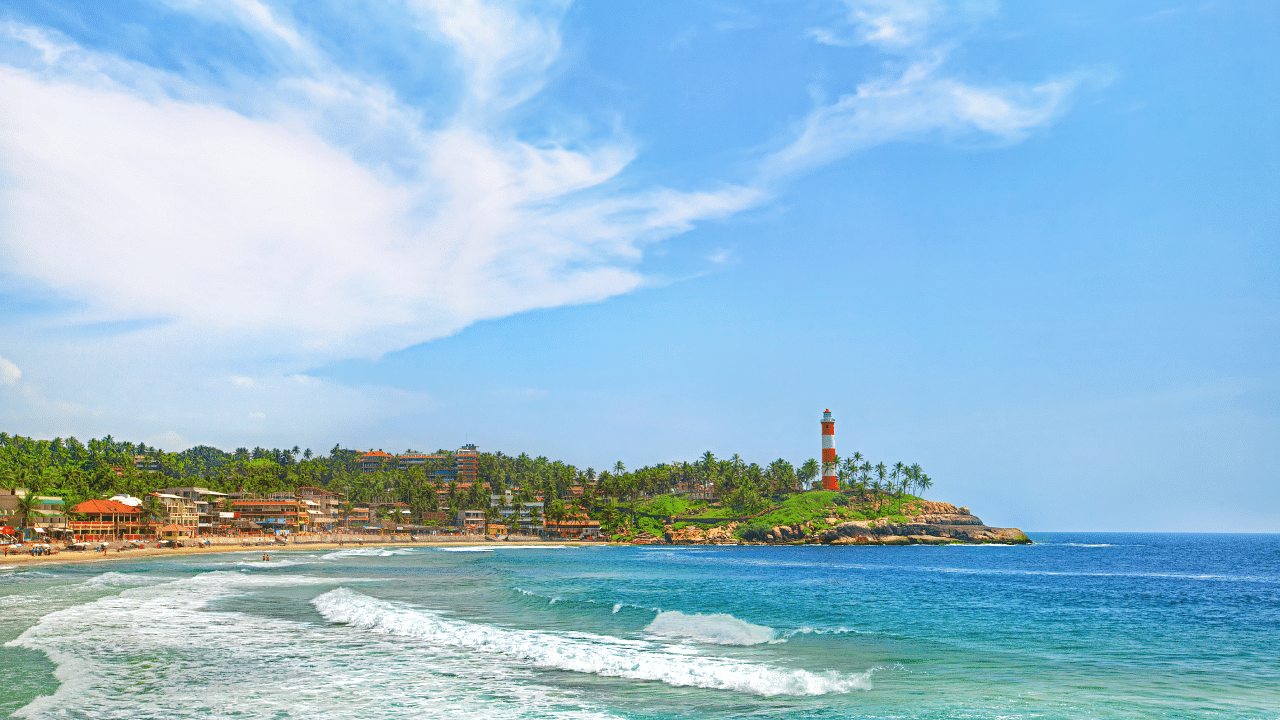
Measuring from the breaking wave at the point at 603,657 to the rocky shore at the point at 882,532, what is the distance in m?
136

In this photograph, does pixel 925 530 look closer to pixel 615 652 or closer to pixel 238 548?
pixel 238 548

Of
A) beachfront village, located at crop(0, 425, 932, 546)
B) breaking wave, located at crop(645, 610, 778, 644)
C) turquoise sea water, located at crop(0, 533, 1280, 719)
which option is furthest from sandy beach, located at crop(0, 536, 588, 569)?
breaking wave, located at crop(645, 610, 778, 644)

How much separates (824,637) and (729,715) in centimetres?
1394

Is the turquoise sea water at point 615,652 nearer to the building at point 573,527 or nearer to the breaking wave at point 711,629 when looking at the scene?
the breaking wave at point 711,629

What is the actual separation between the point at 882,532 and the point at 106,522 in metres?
141

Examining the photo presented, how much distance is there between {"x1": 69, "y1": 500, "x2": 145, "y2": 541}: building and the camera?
106375mm

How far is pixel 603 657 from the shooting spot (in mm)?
24641

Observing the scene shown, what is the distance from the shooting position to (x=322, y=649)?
2580 centimetres

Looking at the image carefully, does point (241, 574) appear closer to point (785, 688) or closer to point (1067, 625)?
point (785, 688)

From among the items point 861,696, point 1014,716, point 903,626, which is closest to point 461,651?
point 861,696

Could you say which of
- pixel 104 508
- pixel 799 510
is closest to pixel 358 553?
pixel 104 508

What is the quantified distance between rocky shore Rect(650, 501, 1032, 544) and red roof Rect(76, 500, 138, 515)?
98.0 meters

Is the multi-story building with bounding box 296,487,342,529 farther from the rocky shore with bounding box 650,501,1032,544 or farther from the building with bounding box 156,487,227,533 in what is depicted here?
the rocky shore with bounding box 650,501,1032,544

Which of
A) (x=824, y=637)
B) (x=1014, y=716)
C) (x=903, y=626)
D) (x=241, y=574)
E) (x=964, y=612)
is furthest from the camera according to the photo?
(x=241, y=574)
